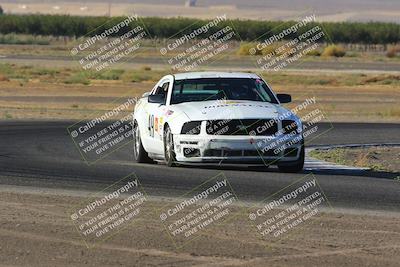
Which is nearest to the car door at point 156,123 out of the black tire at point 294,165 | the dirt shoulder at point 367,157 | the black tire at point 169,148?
the black tire at point 169,148

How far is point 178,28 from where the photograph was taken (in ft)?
468

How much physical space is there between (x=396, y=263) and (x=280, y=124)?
7236 millimetres

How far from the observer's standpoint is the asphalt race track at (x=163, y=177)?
14.4m

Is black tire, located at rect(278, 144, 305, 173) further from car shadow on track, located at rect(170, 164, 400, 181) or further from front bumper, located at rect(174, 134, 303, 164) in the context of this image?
car shadow on track, located at rect(170, 164, 400, 181)

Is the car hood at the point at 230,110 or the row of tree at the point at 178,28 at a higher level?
the car hood at the point at 230,110

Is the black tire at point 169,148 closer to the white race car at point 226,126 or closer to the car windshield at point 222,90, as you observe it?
the white race car at point 226,126

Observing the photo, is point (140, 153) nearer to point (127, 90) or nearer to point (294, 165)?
point (294, 165)

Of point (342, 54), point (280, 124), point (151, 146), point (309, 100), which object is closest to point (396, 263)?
point (280, 124)

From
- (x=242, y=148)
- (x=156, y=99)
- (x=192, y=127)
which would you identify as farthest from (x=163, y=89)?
(x=242, y=148)

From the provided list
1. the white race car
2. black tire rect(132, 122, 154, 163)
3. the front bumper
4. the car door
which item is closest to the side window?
the car door

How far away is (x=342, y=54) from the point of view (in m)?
106

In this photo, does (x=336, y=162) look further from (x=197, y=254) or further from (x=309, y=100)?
(x=309, y=100)

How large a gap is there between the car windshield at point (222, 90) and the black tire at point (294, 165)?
49.0 inches

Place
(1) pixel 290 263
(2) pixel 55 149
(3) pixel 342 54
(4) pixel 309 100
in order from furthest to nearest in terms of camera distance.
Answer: (3) pixel 342 54
(4) pixel 309 100
(2) pixel 55 149
(1) pixel 290 263
